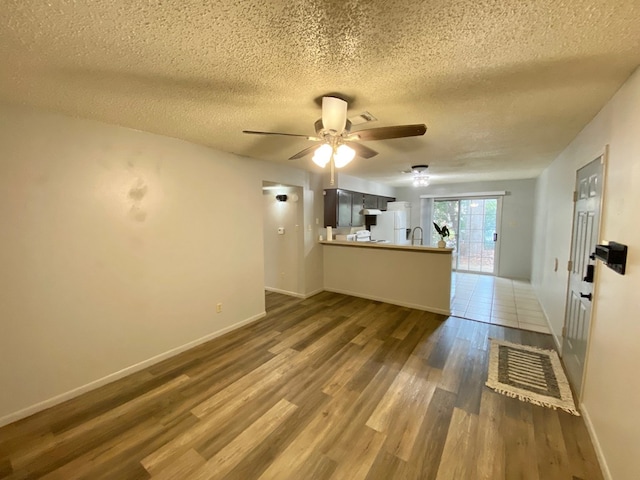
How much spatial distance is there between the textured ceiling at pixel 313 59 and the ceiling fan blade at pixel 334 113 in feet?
0.25

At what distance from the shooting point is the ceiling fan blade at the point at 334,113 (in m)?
1.78

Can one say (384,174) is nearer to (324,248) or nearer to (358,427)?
(324,248)

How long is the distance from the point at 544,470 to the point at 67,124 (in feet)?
13.6

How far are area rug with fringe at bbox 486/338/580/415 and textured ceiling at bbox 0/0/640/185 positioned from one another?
90.6 inches

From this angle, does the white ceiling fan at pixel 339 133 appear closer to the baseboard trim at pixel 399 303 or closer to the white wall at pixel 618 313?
A: the white wall at pixel 618 313

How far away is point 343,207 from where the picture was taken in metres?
5.20

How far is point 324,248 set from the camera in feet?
17.4

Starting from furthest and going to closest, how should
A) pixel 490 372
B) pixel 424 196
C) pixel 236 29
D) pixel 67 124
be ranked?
pixel 424 196 < pixel 490 372 < pixel 67 124 < pixel 236 29

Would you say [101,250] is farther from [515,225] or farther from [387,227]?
[515,225]

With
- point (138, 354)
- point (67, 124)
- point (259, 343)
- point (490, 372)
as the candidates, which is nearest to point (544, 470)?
point (490, 372)

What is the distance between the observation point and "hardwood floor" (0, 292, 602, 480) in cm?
161

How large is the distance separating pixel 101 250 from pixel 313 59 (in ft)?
7.80

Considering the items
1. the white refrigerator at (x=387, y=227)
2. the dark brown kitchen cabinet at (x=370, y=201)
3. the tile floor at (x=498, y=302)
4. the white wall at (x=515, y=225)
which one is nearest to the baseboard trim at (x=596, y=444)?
the tile floor at (x=498, y=302)

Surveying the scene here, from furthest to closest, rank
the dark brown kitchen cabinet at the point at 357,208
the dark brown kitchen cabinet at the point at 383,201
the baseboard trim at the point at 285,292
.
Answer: the dark brown kitchen cabinet at the point at 383,201
the dark brown kitchen cabinet at the point at 357,208
the baseboard trim at the point at 285,292
